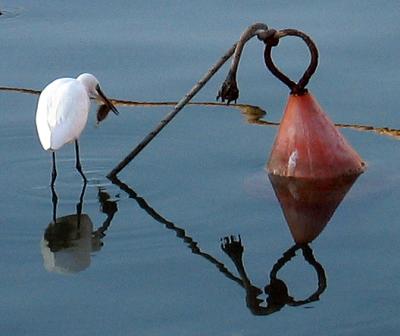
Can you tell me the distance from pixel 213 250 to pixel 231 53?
3.65 ft

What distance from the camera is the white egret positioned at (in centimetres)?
645

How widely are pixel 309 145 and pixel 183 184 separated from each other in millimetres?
613

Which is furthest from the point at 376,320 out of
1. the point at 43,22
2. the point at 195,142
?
the point at 43,22

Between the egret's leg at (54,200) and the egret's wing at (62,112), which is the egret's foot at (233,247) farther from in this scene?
the egret's wing at (62,112)

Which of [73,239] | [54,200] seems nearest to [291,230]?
[73,239]

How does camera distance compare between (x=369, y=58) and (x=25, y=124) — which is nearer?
(x=25, y=124)

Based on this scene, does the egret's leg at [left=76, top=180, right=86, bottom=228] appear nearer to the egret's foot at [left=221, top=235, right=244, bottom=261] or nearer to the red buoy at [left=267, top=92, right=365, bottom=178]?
the egret's foot at [left=221, top=235, right=244, bottom=261]

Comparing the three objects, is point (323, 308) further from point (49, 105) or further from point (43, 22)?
point (43, 22)

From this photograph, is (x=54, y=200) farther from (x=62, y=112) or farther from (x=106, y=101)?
(x=106, y=101)

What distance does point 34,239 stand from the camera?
5.96 meters

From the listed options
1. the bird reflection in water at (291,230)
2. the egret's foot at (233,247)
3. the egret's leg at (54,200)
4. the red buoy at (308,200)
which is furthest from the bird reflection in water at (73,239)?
the red buoy at (308,200)

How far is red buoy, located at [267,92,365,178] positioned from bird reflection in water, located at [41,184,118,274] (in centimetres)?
85

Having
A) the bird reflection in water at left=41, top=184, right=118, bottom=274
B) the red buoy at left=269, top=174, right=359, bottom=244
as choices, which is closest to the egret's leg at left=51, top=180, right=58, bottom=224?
the bird reflection in water at left=41, top=184, right=118, bottom=274

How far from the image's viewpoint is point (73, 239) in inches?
236
